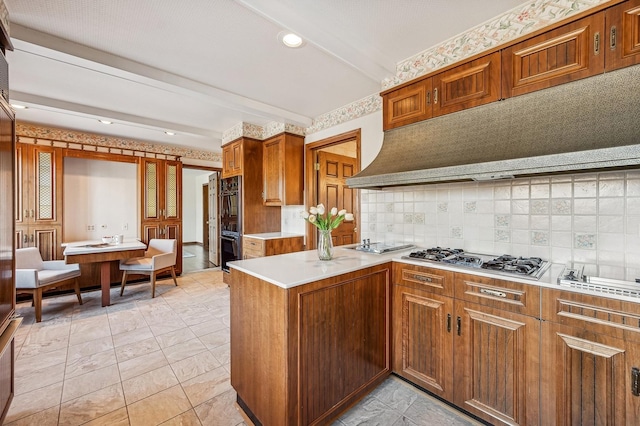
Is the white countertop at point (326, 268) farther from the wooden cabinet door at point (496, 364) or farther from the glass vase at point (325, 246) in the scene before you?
the wooden cabinet door at point (496, 364)

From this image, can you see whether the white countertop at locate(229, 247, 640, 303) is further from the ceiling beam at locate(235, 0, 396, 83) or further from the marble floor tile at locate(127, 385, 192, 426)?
the ceiling beam at locate(235, 0, 396, 83)

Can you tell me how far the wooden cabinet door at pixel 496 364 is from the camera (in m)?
1.40

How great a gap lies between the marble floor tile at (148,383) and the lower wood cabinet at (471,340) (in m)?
1.73

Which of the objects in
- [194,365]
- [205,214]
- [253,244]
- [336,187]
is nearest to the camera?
[194,365]

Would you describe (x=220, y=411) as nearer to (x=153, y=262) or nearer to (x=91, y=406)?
(x=91, y=406)

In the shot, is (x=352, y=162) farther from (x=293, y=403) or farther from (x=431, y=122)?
(x=293, y=403)

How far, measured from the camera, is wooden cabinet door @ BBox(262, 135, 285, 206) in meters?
3.81

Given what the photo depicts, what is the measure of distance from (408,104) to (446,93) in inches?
12.3

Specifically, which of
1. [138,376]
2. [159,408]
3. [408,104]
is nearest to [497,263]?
[408,104]

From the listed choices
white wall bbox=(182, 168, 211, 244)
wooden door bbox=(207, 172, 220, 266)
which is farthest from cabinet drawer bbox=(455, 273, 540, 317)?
white wall bbox=(182, 168, 211, 244)

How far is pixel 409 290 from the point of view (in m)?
1.89

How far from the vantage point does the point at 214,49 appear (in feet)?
6.99

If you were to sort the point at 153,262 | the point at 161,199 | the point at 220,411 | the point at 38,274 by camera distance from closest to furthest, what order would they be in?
1. the point at 220,411
2. the point at 38,274
3. the point at 153,262
4. the point at 161,199

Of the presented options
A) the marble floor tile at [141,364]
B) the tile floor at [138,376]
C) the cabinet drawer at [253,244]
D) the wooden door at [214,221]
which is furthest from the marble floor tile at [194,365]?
the wooden door at [214,221]
